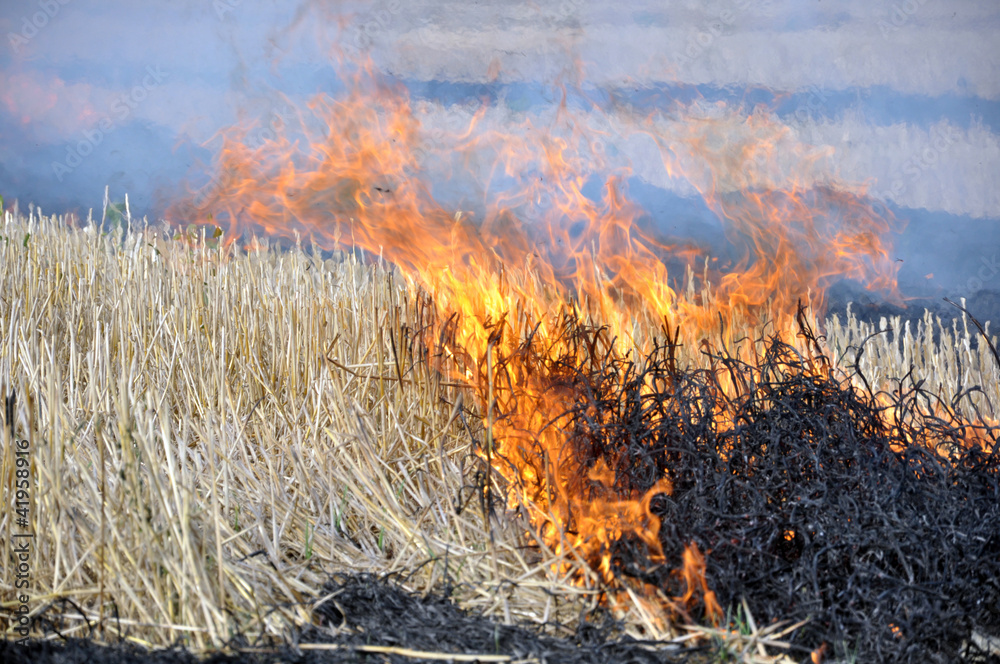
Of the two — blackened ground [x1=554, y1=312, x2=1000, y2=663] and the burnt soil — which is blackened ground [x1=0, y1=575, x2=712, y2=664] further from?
blackened ground [x1=554, y1=312, x2=1000, y2=663]

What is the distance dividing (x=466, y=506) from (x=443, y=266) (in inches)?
44.4

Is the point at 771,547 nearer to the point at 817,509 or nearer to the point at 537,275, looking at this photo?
the point at 817,509

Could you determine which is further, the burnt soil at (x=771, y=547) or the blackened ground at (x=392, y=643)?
the burnt soil at (x=771, y=547)

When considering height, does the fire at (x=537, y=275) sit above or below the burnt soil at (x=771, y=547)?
above

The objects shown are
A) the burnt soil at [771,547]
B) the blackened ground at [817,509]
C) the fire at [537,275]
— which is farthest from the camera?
the fire at [537,275]

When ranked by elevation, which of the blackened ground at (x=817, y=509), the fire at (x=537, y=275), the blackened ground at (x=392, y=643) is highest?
the fire at (x=537, y=275)

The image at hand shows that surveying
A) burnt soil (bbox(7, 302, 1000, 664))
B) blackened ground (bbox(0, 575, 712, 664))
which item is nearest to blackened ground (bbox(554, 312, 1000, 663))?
burnt soil (bbox(7, 302, 1000, 664))

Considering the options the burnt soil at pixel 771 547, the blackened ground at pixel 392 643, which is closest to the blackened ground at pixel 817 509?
the burnt soil at pixel 771 547

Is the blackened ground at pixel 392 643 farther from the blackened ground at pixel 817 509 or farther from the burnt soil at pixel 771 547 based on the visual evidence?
the blackened ground at pixel 817 509

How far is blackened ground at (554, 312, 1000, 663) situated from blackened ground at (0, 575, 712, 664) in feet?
0.80

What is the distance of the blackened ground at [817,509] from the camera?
1.63 metres

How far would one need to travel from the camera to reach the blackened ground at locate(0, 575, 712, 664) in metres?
1.43

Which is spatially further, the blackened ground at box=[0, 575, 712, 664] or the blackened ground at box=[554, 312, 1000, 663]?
the blackened ground at box=[554, 312, 1000, 663]

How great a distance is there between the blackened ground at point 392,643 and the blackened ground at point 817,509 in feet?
0.80
